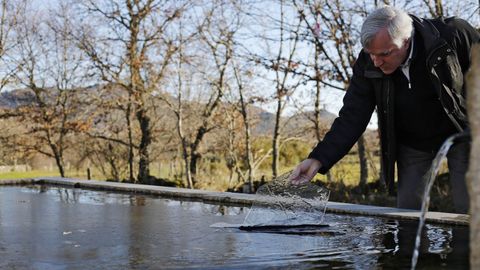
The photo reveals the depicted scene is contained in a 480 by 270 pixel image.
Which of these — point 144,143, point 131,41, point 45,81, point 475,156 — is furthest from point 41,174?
point 475,156

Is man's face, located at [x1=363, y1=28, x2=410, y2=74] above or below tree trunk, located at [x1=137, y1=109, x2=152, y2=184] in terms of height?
below

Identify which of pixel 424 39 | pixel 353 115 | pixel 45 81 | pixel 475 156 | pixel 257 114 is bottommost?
pixel 475 156

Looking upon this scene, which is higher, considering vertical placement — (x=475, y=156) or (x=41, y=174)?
(x=41, y=174)

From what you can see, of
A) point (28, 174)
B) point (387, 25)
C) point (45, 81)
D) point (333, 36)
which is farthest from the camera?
point (28, 174)

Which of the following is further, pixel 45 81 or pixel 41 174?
pixel 41 174

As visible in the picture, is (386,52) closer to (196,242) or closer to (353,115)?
(353,115)

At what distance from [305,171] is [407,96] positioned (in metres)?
0.63

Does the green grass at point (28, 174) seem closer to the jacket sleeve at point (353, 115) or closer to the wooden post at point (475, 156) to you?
the jacket sleeve at point (353, 115)

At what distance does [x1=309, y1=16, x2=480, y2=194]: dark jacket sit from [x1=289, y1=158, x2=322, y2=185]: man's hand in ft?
0.12

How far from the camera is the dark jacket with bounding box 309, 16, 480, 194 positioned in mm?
3020

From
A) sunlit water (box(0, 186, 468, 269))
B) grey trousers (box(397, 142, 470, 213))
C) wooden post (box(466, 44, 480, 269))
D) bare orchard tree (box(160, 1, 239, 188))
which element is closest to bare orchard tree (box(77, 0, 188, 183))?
bare orchard tree (box(160, 1, 239, 188))

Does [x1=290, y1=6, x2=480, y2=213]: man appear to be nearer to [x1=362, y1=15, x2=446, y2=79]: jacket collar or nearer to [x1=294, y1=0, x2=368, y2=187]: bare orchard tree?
[x1=362, y1=15, x2=446, y2=79]: jacket collar

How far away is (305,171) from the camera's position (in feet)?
10.6

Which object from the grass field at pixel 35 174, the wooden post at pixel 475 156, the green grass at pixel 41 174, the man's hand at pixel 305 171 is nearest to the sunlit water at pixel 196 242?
the man's hand at pixel 305 171
